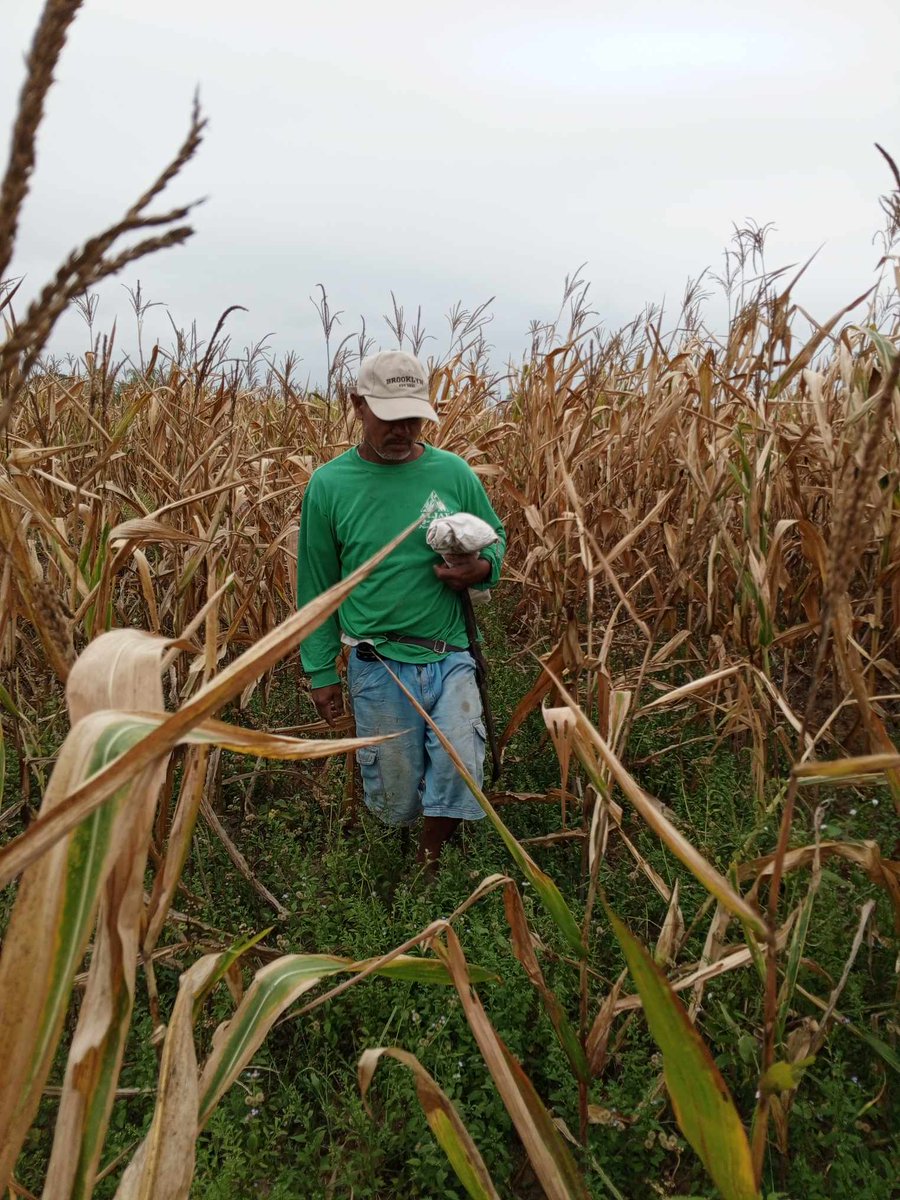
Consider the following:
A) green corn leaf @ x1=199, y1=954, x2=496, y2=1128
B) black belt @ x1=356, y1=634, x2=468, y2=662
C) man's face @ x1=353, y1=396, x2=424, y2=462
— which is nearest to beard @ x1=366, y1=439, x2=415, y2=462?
man's face @ x1=353, y1=396, x2=424, y2=462

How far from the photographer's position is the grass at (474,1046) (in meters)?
1.53

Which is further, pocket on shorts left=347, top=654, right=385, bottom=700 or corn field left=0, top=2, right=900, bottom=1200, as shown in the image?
pocket on shorts left=347, top=654, right=385, bottom=700

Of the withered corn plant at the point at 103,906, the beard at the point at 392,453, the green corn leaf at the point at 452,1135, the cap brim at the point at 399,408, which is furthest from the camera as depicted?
the beard at the point at 392,453

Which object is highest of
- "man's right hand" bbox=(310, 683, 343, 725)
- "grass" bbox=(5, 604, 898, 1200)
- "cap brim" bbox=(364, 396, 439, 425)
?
"cap brim" bbox=(364, 396, 439, 425)

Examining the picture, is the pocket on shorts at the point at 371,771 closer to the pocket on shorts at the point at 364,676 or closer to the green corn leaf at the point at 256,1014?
the pocket on shorts at the point at 364,676

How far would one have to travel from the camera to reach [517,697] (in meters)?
3.38

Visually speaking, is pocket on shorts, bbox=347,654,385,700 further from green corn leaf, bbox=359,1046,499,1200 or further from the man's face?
green corn leaf, bbox=359,1046,499,1200

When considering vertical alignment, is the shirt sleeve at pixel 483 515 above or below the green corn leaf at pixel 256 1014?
above

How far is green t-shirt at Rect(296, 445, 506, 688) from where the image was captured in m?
2.56

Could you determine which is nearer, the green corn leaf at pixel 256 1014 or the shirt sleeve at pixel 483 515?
the green corn leaf at pixel 256 1014

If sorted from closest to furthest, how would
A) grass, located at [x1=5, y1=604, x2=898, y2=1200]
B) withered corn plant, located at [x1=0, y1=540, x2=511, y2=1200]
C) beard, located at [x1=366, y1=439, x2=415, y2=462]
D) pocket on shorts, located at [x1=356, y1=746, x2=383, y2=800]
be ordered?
withered corn plant, located at [x1=0, y1=540, x2=511, y2=1200] < grass, located at [x1=5, y1=604, x2=898, y2=1200] < beard, located at [x1=366, y1=439, x2=415, y2=462] < pocket on shorts, located at [x1=356, y1=746, x2=383, y2=800]

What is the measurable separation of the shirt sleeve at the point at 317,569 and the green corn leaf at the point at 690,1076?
6.04 feet

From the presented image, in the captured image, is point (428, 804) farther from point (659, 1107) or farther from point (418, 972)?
point (418, 972)

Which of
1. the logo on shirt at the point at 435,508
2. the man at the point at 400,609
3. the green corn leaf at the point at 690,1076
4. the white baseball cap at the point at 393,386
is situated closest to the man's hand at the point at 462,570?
the man at the point at 400,609
